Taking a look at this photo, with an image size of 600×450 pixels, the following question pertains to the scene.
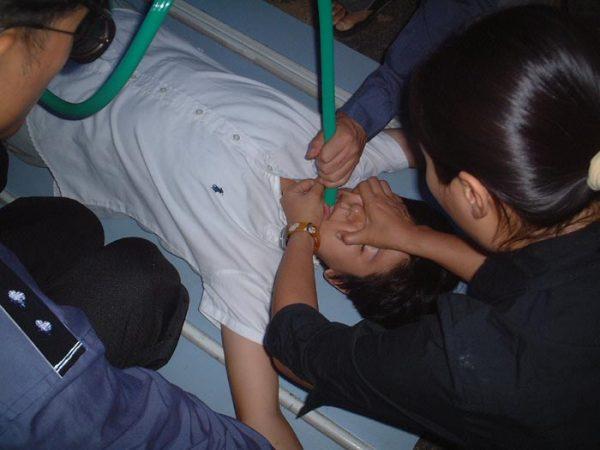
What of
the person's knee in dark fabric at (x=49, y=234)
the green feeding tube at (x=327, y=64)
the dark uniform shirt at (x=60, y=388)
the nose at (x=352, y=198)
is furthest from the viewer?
the nose at (x=352, y=198)

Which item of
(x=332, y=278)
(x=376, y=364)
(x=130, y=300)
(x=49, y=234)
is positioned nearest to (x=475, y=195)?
(x=376, y=364)

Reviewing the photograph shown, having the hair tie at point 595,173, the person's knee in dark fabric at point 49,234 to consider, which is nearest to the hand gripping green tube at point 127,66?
the person's knee in dark fabric at point 49,234

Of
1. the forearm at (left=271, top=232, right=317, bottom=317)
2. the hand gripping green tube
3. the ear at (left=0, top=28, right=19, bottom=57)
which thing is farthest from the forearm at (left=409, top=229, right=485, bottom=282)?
the ear at (left=0, top=28, right=19, bottom=57)

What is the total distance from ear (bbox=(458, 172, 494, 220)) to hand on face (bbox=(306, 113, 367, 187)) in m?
0.39

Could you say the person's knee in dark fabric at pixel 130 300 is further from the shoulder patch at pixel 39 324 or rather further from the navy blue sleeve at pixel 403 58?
the navy blue sleeve at pixel 403 58

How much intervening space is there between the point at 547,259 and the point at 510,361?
0.15 metres

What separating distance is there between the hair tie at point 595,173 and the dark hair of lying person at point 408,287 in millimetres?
542

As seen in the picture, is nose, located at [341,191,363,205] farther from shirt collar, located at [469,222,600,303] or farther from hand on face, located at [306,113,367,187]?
shirt collar, located at [469,222,600,303]

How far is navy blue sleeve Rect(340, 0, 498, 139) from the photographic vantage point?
1095 millimetres

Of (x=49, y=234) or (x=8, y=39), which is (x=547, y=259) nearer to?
(x=8, y=39)

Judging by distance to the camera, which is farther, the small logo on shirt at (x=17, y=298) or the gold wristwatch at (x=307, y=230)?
the gold wristwatch at (x=307, y=230)

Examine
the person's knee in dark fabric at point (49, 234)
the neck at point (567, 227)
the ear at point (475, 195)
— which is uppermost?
the neck at point (567, 227)

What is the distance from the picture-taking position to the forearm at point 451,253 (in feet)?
3.14

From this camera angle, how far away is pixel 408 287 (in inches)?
41.8
